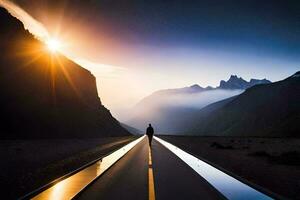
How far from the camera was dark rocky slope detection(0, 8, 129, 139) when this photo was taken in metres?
69.4

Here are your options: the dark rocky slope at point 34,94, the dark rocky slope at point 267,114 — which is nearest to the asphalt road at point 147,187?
the dark rocky slope at point 34,94

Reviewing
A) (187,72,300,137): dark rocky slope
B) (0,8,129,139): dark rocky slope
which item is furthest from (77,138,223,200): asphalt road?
(187,72,300,137): dark rocky slope

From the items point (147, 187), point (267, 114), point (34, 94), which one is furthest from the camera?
point (267, 114)

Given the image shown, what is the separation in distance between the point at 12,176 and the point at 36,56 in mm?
76118

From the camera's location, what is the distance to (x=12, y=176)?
14.6m

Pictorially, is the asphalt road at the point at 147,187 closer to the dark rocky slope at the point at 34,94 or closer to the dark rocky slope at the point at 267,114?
the dark rocky slope at the point at 34,94

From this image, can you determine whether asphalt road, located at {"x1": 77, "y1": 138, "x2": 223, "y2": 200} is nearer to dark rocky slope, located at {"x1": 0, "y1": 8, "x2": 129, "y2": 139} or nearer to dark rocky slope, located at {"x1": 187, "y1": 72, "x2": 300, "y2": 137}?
dark rocky slope, located at {"x1": 0, "y1": 8, "x2": 129, "y2": 139}

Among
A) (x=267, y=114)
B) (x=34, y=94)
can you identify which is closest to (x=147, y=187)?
(x=34, y=94)

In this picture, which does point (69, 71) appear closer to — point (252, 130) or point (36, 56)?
point (36, 56)

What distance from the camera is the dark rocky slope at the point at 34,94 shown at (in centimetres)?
6944

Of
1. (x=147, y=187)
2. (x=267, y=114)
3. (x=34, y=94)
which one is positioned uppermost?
(x=267, y=114)

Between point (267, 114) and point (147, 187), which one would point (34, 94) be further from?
point (267, 114)

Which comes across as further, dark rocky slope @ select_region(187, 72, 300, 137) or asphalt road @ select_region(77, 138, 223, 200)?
dark rocky slope @ select_region(187, 72, 300, 137)

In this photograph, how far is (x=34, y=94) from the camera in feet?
257
